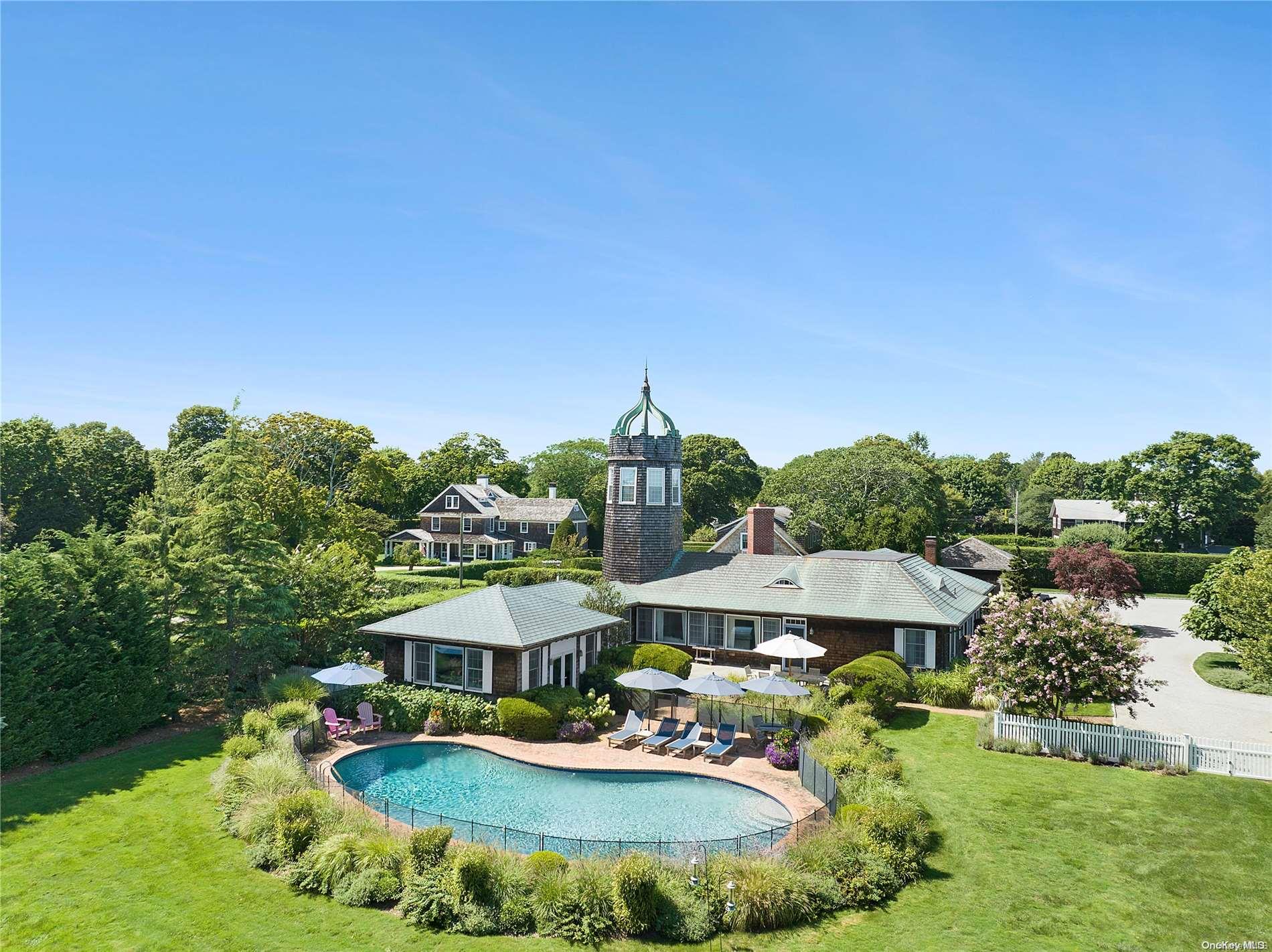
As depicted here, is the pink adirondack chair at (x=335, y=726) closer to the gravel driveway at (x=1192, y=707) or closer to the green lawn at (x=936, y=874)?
the green lawn at (x=936, y=874)

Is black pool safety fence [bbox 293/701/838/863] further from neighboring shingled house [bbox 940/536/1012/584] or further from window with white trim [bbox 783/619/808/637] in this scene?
neighboring shingled house [bbox 940/536/1012/584]

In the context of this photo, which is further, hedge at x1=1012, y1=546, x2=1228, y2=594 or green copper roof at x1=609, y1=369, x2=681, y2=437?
hedge at x1=1012, y1=546, x2=1228, y2=594

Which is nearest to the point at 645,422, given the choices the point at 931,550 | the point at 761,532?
the point at 761,532

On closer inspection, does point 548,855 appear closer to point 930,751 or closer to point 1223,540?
point 930,751

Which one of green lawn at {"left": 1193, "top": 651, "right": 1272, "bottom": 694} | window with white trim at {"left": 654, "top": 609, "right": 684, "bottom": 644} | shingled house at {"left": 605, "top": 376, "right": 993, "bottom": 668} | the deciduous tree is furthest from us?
the deciduous tree

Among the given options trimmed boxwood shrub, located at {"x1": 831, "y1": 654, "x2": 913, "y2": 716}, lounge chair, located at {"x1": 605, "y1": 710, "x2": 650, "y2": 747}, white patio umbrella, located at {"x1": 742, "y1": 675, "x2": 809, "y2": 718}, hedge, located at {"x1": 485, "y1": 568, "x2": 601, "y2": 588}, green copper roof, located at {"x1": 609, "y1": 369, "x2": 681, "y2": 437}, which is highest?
green copper roof, located at {"x1": 609, "y1": 369, "x2": 681, "y2": 437}

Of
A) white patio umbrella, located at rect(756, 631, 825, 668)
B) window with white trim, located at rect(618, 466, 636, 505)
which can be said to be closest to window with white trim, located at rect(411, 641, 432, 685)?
white patio umbrella, located at rect(756, 631, 825, 668)
